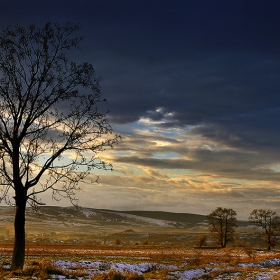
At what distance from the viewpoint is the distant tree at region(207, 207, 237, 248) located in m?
77.4

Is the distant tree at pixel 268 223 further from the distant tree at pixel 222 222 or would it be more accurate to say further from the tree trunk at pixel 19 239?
the tree trunk at pixel 19 239

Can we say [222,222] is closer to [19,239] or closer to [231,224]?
[231,224]

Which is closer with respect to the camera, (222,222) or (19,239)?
(19,239)

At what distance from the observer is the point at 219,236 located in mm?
77875

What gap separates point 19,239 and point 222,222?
222 feet

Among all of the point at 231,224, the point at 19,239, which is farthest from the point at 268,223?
the point at 19,239

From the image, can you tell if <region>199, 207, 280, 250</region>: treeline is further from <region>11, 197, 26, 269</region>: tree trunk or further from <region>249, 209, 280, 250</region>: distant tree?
<region>11, 197, 26, 269</region>: tree trunk

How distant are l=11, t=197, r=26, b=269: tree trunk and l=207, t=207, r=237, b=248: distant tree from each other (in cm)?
6585

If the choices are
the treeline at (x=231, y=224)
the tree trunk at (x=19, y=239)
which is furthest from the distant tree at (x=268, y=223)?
the tree trunk at (x=19, y=239)

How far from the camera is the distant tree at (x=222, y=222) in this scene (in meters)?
77.4

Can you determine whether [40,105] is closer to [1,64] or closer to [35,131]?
[35,131]

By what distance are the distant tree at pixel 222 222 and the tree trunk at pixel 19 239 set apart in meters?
65.8

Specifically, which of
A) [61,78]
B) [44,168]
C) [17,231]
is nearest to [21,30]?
[61,78]

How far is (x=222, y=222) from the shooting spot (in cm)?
7788
